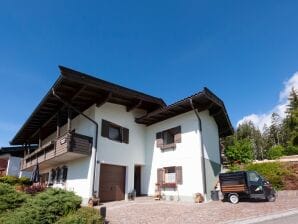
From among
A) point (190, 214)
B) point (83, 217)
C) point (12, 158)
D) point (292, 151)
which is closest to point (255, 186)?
point (190, 214)

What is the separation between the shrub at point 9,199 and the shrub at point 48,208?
1585mm

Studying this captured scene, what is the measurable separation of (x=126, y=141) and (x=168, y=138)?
2.90 metres

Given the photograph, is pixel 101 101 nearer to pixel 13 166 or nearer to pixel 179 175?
pixel 179 175

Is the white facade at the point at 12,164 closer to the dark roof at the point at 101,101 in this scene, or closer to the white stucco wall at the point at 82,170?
the dark roof at the point at 101,101

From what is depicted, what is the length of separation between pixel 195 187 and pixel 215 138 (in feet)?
17.0

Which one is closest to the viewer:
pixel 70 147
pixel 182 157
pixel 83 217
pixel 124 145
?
pixel 83 217

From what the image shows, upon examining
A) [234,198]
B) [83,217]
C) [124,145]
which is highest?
[124,145]

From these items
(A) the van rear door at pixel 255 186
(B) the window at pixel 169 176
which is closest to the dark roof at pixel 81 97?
(B) the window at pixel 169 176

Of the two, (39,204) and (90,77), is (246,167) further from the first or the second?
(39,204)

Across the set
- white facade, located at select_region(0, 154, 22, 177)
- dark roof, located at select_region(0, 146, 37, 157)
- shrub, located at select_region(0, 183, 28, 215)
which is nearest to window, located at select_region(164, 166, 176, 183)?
shrub, located at select_region(0, 183, 28, 215)

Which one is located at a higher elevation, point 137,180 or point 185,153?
Result: point 185,153

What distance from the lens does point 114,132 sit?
16.6 metres

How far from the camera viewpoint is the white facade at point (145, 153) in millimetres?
14539

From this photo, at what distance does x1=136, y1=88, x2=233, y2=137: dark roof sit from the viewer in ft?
47.9
